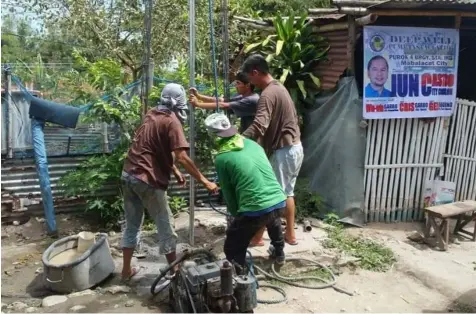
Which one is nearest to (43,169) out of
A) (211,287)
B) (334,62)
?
(211,287)

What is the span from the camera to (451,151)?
7.09m

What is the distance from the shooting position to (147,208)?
14.6ft

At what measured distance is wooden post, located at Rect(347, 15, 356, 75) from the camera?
6383 millimetres

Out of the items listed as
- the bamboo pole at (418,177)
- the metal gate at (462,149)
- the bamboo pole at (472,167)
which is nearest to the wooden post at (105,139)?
the bamboo pole at (418,177)

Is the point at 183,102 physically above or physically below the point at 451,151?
above

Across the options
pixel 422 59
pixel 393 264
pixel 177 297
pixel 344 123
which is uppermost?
pixel 422 59

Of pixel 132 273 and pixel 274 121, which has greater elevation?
pixel 274 121

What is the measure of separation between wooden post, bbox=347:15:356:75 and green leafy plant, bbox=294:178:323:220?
6.10 ft

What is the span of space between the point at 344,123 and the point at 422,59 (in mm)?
1470

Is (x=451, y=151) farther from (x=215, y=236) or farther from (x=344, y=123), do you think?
(x=215, y=236)

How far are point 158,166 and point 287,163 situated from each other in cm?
164

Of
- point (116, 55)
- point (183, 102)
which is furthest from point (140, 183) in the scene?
point (116, 55)

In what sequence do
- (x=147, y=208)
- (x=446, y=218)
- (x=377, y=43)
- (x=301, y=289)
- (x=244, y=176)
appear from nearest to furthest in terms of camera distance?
1. (x=244, y=176)
2. (x=147, y=208)
3. (x=301, y=289)
4. (x=446, y=218)
5. (x=377, y=43)

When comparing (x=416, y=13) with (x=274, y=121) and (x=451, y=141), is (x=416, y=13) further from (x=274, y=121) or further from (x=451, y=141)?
(x=274, y=121)
